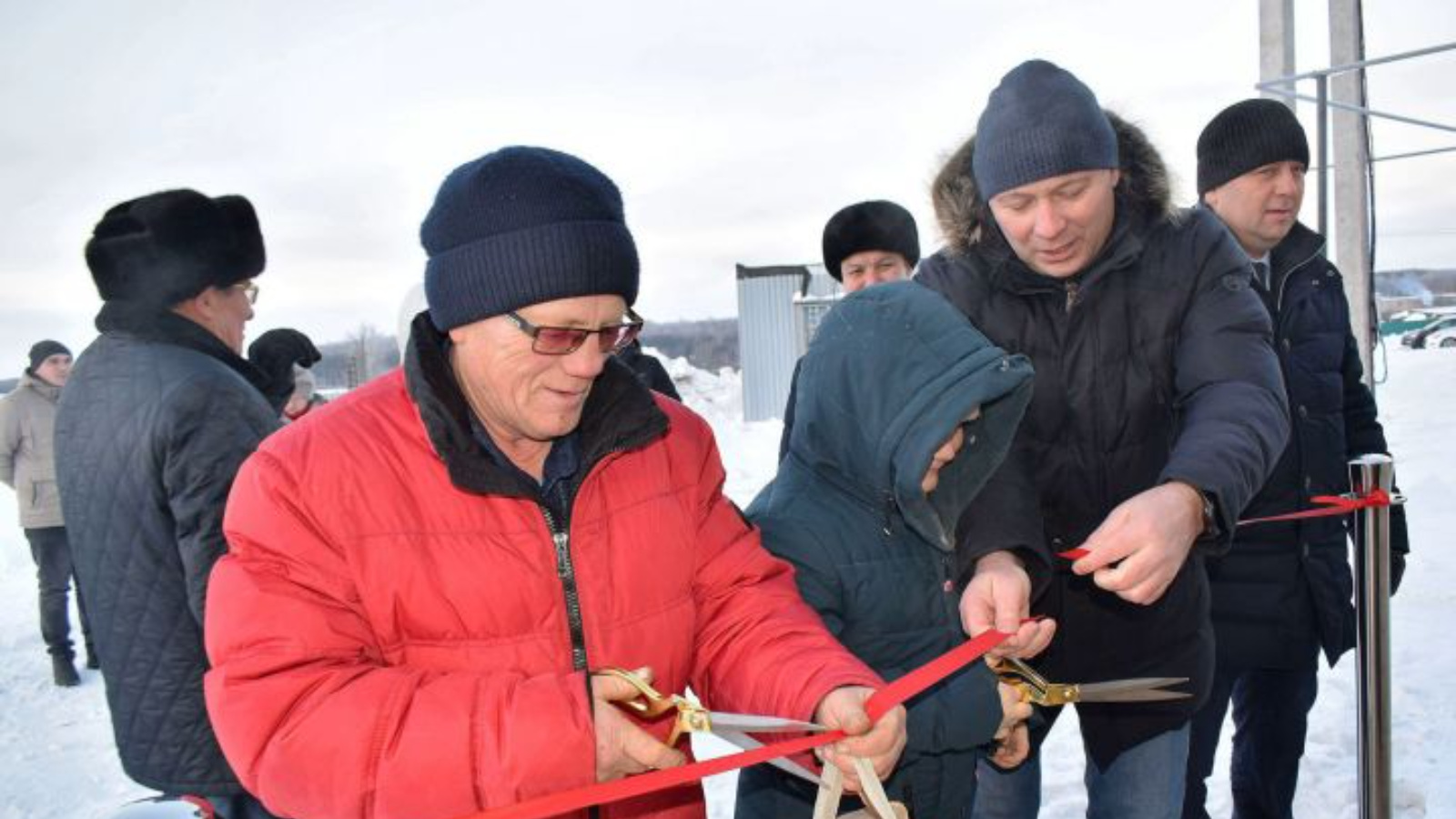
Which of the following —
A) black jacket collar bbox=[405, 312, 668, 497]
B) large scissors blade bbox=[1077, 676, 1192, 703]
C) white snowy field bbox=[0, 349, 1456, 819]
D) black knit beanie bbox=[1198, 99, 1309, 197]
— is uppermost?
black knit beanie bbox=[1198, 99, 1309, 197]

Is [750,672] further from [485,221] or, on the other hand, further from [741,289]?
[741,289]

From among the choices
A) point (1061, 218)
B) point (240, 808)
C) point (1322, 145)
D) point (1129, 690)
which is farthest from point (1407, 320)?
point (240, 808)

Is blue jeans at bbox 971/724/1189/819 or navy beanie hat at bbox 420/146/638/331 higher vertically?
navy beanie hat at bbox 420/146/638/331

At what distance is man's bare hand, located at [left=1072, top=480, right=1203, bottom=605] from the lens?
176 cm

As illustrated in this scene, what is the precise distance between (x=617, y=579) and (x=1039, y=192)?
1.28 m

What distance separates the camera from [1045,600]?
93.3 inches

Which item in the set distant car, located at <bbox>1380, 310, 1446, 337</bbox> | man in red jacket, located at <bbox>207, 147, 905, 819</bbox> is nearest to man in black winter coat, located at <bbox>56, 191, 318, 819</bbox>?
man in red jacket, located at <bbox>207, 147, 905, 819</bbox>

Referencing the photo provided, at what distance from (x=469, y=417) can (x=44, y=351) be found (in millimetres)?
7054

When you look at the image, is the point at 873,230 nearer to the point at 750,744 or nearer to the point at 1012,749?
the point at 1012,749

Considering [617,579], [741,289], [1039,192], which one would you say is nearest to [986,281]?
[1039,192]

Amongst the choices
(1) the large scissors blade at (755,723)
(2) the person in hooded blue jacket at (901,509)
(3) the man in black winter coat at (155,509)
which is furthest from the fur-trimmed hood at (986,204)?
(3) the man in black winter coat at (155,509)

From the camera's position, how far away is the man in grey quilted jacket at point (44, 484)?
661cm

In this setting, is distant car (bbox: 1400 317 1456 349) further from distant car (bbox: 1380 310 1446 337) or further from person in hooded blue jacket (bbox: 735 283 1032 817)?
person in hooded blue jacket (bbox: 735 283 1032 817)

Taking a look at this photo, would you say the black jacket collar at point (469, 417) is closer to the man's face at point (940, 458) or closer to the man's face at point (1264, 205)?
the man's face at point (940, 458)
